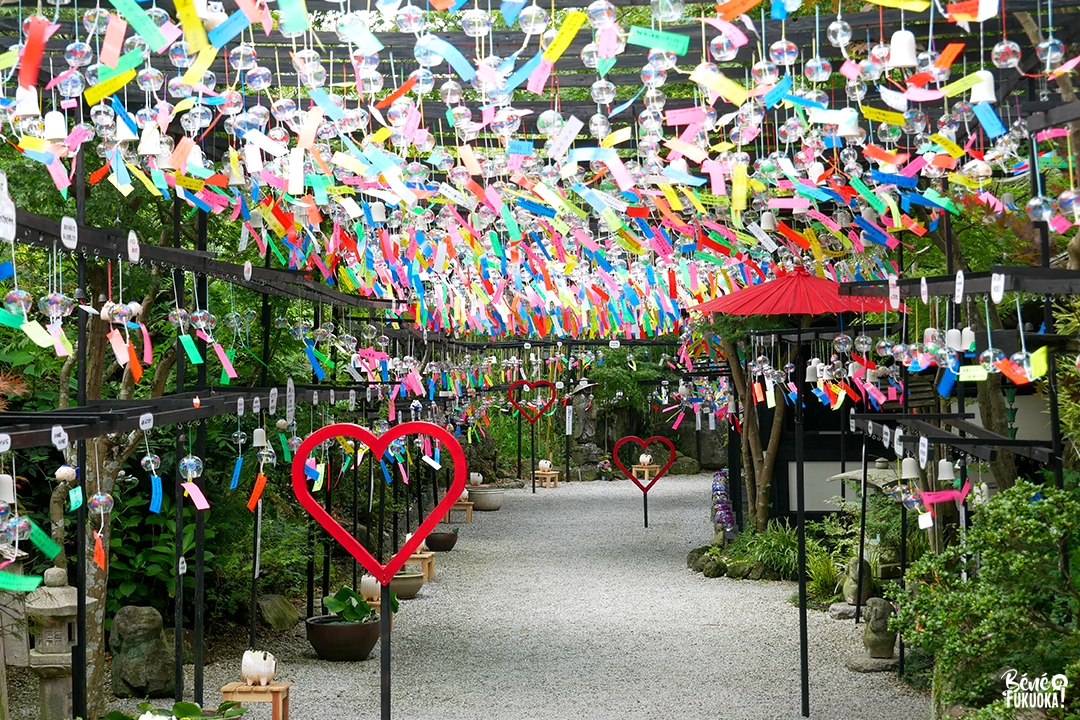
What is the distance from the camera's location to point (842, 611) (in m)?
7.49

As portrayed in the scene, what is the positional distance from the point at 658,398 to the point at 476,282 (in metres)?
12.0

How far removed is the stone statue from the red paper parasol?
1.96 meters

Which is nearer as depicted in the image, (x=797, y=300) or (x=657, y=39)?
(x=657, y=39)

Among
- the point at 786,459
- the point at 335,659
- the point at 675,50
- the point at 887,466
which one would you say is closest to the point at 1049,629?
the point at 675,50

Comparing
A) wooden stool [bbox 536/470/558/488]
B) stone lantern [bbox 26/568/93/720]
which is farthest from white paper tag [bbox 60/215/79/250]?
wooden stool [bbox 536/470/558/488]

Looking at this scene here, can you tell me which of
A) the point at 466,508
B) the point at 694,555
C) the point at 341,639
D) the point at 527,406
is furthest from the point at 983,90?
the point at 527,406

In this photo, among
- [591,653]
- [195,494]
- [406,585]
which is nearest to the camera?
[195,494]

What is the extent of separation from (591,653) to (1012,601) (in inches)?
143

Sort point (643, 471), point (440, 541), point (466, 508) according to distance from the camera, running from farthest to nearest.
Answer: point (643, 471) < point (466, 508) < point (440, 541)

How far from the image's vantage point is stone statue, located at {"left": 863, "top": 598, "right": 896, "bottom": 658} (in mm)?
6074

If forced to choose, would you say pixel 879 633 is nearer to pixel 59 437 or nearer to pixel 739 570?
pixel 739 570

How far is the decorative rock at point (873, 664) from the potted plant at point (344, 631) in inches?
108

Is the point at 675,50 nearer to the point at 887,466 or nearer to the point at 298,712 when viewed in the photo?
the point at 298,712

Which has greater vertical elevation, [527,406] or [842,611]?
[527,406]
